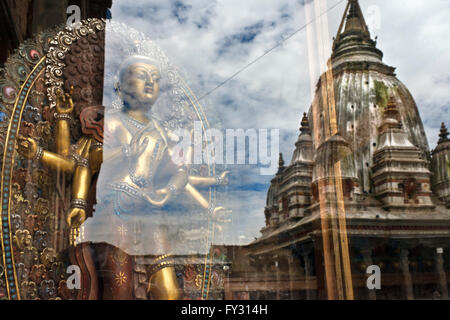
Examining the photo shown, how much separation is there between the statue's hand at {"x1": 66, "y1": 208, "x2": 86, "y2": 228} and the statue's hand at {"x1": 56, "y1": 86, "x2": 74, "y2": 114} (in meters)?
0.44

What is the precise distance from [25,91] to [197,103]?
773mm

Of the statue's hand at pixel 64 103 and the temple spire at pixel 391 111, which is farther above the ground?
the temple spire at pixel 391 111

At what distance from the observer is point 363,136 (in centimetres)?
768

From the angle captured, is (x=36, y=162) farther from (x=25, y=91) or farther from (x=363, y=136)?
(x=363, y=136)

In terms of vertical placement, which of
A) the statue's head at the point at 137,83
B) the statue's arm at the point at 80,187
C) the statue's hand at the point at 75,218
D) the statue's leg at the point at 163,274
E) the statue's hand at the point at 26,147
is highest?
the statue's head at the point at 137,83

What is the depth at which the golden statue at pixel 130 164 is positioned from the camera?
1.97 m

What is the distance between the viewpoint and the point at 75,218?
1973mm

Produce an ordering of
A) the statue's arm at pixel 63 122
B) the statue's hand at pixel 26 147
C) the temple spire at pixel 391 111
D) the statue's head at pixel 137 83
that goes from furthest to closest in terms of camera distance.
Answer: the temple spire at pixel 391 111
the statue's head at pixel 137 83
the statue's arm at pixel 63 122
the statue's hand at pixel 26 147

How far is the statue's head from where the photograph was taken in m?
2.18

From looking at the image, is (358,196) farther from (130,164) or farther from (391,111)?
(130,164)

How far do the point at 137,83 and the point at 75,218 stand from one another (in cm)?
67

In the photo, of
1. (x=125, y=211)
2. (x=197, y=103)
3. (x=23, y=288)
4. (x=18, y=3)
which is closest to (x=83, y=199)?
(x=125, y=211)

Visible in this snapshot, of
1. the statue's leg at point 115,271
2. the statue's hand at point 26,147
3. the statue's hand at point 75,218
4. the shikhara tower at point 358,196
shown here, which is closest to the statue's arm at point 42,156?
the statue's hand at point 26,147

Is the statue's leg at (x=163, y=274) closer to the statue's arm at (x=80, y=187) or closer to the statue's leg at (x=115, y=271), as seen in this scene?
the statue's leg at (x=115, y=271)
